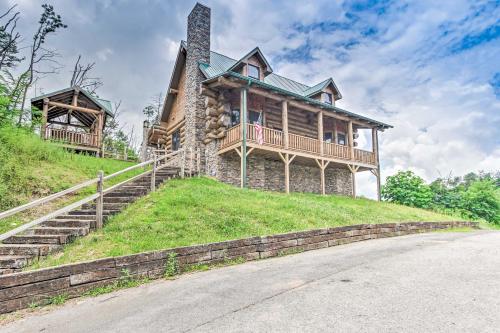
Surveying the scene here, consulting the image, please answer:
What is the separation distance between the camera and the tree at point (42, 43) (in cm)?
2527

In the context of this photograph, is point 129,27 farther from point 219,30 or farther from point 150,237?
point 150,237

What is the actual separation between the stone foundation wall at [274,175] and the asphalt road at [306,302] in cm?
1099

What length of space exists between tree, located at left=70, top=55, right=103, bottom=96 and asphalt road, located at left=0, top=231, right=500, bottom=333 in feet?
110

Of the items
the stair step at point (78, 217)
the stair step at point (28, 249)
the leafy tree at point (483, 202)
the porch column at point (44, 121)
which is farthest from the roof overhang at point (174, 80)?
the leafy tree at point (483, 202)

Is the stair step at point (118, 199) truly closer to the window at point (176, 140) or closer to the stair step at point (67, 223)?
the stair step at point (67, 223)

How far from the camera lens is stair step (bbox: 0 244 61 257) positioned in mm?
5898

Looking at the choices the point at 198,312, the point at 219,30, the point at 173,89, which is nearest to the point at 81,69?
the point at 173,89

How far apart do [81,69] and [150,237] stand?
3250 centimetres

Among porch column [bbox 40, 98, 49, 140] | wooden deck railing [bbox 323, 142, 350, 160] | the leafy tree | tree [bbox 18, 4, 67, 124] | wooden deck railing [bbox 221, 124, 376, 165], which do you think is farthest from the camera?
tree [bbox 18, 4, 67, 124]

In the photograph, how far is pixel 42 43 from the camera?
26078 mm

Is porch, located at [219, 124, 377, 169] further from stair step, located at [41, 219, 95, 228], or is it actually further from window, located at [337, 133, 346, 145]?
stair step, located at [41, 219, 95, 228]

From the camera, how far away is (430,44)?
16062 millimetres

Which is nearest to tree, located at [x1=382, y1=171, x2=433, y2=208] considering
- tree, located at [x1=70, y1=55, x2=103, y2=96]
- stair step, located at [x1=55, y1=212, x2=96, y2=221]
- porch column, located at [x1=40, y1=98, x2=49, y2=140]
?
stair step, located at [x1=55, y1=212, x2=96, y2=221]

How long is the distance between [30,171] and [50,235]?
15.8 feet
